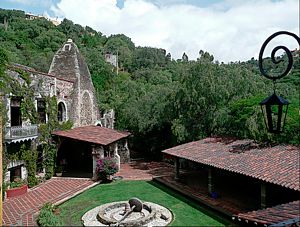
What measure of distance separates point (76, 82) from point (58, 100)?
325 cm

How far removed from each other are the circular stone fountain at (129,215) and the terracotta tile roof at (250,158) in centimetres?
373

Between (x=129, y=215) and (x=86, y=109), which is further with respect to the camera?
(x=86, y=109)

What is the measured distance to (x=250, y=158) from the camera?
15352mm

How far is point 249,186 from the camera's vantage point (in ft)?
60.7

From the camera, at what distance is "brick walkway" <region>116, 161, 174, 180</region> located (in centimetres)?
2252

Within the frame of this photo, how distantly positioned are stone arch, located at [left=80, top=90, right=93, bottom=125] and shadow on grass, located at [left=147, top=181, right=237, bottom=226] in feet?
33.7

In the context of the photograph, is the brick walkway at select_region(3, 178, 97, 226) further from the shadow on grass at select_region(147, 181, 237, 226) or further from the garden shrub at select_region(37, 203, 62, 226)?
the shadow on grass at select_region(147, 181, 237, 226)

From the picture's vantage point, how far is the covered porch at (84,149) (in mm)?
21188

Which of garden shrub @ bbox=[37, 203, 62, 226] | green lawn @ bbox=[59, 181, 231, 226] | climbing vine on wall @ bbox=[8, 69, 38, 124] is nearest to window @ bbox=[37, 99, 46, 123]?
climbing vine on wall @ bbox=[8, 69, 38, 124]

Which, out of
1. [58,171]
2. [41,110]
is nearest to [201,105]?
[41,110]

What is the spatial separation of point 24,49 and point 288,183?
46.6 meters

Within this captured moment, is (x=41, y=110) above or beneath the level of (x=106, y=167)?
above

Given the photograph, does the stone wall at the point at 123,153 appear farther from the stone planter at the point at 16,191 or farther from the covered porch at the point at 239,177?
the stone planter at the point at 16,191

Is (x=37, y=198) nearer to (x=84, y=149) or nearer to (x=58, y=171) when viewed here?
(x=58, y=171)
